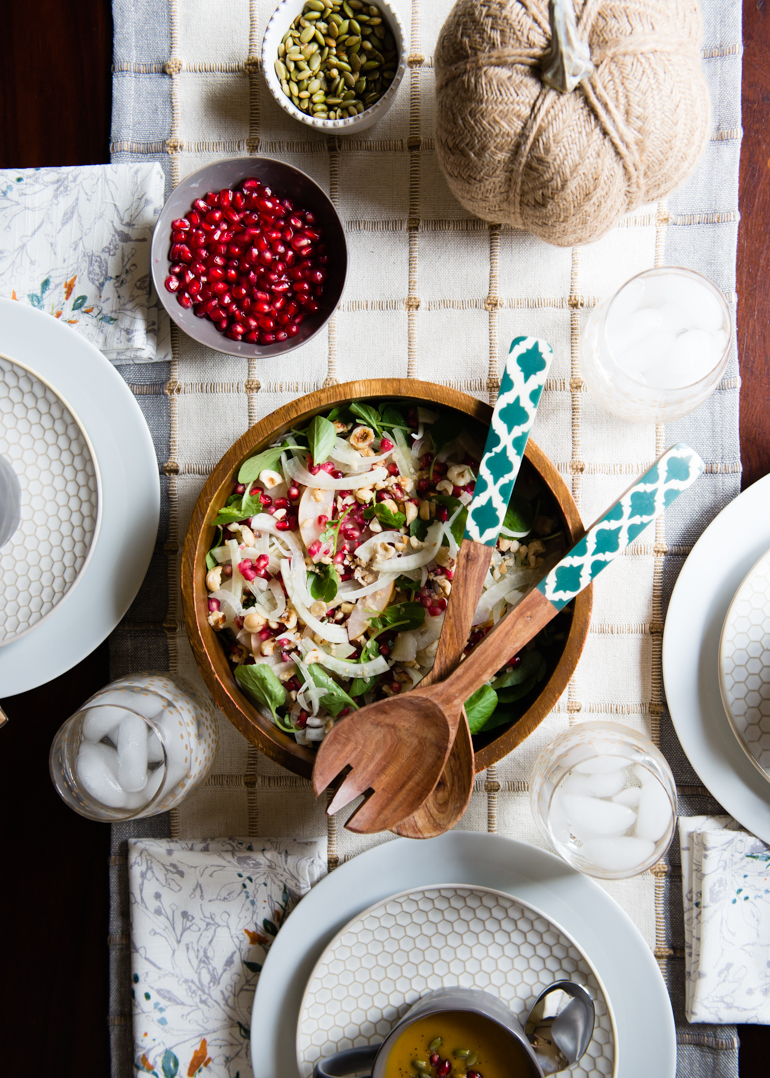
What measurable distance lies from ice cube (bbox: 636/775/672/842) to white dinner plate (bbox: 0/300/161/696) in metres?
1.04

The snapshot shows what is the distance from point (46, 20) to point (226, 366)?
2.83 feet

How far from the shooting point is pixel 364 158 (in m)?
1.45

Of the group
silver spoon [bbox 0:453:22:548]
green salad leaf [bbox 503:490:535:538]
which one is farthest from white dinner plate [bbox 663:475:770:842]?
silver spoon [bbox 0:453:22:548]

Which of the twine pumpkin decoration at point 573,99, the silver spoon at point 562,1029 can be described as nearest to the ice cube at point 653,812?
the silver spoon at point 562,1029

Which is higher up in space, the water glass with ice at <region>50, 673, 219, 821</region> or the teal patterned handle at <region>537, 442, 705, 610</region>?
the teal patterned handle at <region>537, 442, 705, 610</region>

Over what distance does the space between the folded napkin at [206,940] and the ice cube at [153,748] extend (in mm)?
318

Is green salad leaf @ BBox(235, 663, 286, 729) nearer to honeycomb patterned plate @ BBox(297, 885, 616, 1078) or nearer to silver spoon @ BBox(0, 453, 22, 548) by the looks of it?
honeycomb patterned plate @ BBox(297, 885, 616, 1078)

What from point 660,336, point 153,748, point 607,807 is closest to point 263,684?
point 153,748

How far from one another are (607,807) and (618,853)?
78 mm

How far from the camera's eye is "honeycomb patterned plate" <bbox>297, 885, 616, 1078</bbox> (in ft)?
4.31

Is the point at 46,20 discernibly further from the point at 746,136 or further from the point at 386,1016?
the point at 386,1016

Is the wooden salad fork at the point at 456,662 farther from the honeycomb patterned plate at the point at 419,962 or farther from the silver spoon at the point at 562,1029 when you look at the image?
the silver spoon at the point at 562,1029

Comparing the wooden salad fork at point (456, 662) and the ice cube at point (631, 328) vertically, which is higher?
the ice cube at point (631, 328)

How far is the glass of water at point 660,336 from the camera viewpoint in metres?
1.32
